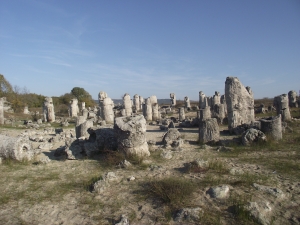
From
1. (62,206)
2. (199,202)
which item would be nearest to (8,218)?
(62,206)

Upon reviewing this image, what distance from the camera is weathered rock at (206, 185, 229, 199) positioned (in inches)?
168

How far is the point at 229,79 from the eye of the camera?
40.4 ft

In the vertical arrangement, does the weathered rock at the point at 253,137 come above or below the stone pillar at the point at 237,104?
below

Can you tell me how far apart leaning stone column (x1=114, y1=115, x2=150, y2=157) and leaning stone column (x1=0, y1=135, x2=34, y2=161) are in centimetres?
309

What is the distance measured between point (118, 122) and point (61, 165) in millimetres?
2138

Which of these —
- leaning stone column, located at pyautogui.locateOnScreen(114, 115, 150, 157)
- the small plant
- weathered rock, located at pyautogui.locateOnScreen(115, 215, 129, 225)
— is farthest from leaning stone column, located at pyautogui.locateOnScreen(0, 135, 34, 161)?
weathered rock, located at pyautogui.locateOnScreen(115, 215, 129, 225)

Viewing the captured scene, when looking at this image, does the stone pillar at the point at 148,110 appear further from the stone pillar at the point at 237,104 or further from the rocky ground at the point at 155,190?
the rocky ground at the point at 155,190

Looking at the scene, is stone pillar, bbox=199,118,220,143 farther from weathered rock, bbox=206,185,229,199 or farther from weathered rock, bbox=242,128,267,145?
weathered rock, bbox=206,185,229,199

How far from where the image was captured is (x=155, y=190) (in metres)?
4.59

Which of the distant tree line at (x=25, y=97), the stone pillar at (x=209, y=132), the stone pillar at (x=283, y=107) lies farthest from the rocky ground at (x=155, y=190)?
the distant tree line at (x=25, y=97)

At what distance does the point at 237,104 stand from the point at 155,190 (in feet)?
29.2

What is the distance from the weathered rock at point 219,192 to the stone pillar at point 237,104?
7989 mm

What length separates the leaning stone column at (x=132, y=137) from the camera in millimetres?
7086

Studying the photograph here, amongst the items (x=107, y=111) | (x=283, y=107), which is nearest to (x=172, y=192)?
(x=283, y=107)
